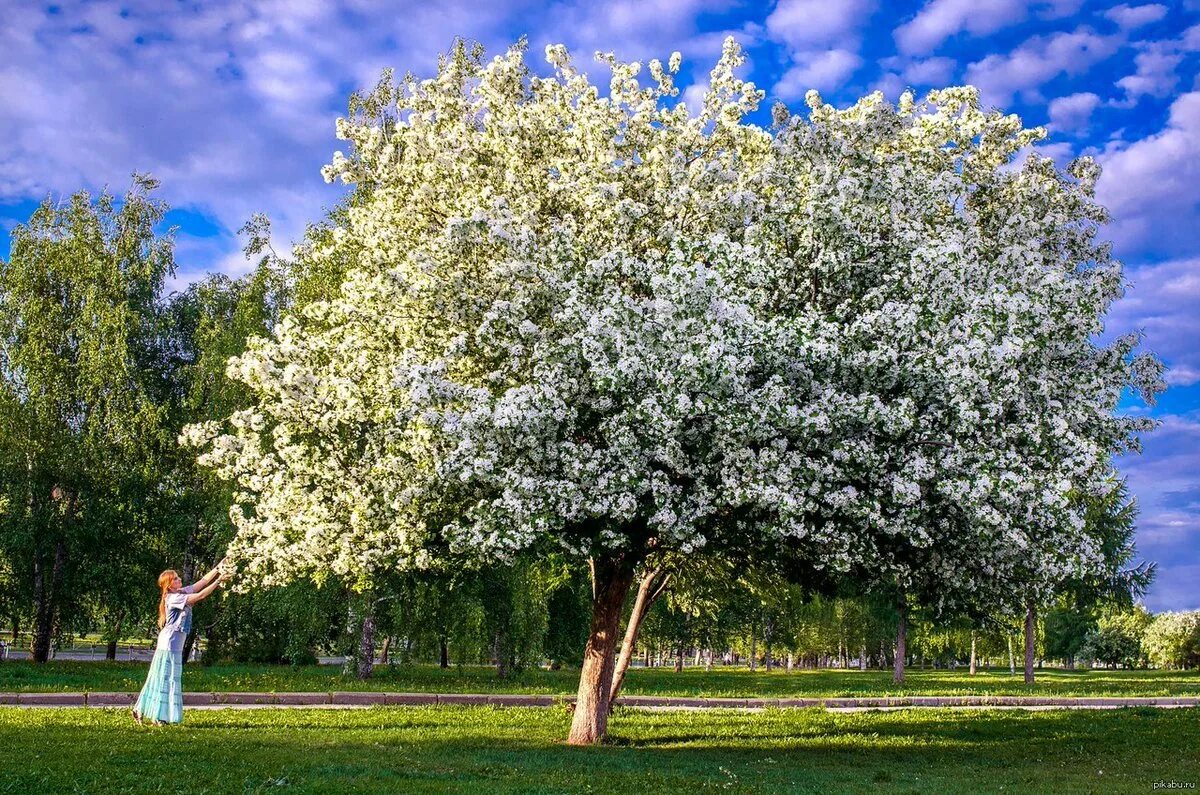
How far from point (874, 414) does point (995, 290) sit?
4.38 metres

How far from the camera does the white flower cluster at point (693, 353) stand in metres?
18.1

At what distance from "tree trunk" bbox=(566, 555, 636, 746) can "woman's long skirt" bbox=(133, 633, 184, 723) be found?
890 centimetres

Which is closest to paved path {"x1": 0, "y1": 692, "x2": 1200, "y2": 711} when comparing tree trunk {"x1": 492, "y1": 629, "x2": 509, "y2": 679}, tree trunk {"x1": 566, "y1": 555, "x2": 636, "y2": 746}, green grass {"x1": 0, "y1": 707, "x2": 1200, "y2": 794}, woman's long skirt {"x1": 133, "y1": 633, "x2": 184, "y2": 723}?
green grass {"x1": 0, "y1": 707, "x2": 1200, "y2": 794}

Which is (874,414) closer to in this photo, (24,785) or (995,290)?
(995,290)

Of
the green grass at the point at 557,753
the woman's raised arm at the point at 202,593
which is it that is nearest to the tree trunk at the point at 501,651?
the green grass at the point at 557,753

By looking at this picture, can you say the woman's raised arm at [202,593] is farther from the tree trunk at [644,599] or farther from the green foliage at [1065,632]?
the green foliage at [1065,632]

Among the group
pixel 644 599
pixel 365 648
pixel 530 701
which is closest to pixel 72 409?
pixel 365 648

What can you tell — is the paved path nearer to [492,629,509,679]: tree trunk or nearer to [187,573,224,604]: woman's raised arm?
[187,573,224,604]: woman's raised arm

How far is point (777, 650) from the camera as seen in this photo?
11669 cm

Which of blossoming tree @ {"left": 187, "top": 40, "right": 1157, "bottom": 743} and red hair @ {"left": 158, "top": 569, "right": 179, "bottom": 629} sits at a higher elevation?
blossoming tree @ {"left": 187, "top": 40, "right": 1157, "bottom": 743}

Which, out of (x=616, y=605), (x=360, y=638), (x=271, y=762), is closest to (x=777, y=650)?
(x=360, y=638)

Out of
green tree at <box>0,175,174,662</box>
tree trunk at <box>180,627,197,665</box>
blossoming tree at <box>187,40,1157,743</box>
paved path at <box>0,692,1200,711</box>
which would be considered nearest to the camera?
blossoming tree at <box>187,40,1157,743</box>

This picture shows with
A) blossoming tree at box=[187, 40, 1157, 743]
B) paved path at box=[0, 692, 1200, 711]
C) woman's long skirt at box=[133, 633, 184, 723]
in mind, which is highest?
blossoming tree at box=[187, 40, 1157, 743]

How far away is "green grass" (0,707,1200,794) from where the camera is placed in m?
15.4
